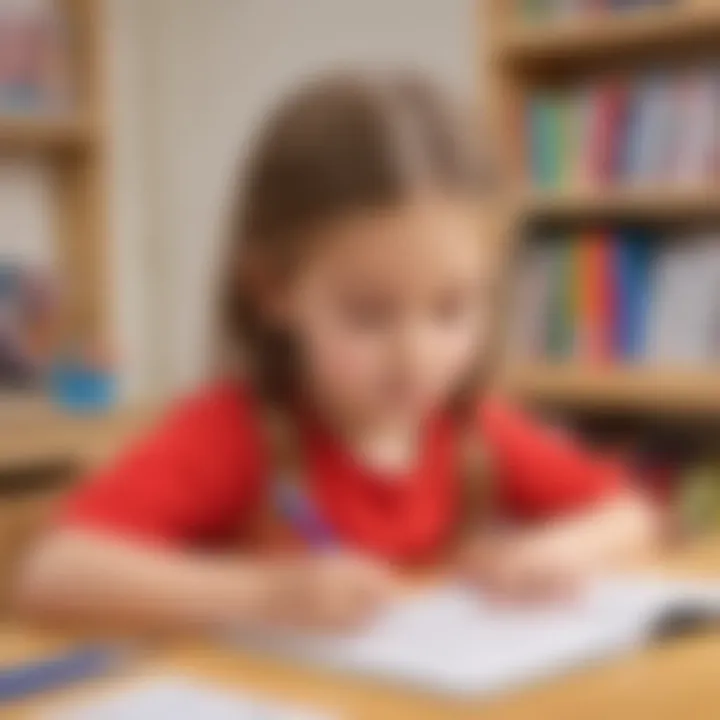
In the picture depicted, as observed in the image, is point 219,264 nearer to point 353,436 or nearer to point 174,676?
point 353,436

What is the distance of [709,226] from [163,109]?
116 centimetres

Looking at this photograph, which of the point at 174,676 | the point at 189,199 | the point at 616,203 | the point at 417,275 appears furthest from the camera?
the point at 189,199

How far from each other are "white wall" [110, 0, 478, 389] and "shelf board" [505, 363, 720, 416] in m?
0.75

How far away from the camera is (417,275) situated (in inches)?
37.6

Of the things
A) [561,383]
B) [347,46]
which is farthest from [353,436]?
[347,46]

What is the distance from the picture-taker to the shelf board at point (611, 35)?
2.22 meters

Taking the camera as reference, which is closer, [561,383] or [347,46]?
[561,383]

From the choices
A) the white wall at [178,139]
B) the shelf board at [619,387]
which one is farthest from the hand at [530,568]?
the white wall at [178,139]

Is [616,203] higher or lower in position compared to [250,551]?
higher

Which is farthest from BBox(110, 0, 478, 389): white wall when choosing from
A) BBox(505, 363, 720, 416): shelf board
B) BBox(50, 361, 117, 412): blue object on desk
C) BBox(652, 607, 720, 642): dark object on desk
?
BBox(652, 607, 720, 642): dark object on desk

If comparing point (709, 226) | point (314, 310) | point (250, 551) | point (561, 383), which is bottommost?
point (250, 551)

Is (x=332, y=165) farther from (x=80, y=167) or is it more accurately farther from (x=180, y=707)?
(x=80, y=167)

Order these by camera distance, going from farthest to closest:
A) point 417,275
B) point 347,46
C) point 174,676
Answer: point 347,46 < point 417,275 < point 174,676

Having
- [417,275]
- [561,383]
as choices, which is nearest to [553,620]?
[417,275]
